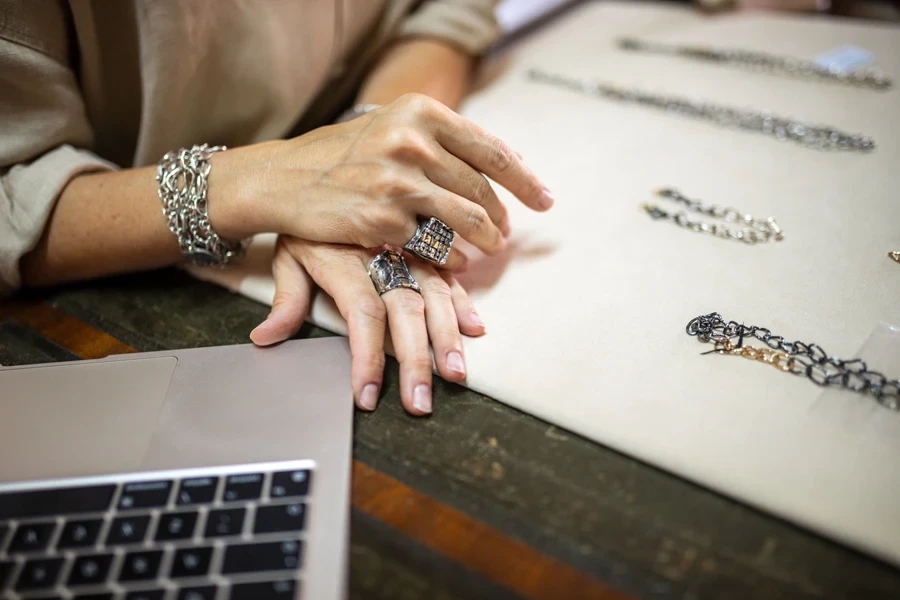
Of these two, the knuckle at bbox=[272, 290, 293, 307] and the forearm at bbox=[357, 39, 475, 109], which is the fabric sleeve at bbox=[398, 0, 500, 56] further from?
the knuckle at bbox=[272, 290, 293, 307]

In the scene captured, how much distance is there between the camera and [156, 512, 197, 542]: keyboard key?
1.50 ft

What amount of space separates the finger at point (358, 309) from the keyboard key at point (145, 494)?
0.17 m

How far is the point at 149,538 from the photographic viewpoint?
0.46 metres

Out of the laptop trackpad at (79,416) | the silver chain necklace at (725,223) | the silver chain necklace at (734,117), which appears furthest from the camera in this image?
the silver chain necklace at (734,117)

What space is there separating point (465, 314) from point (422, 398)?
108mm

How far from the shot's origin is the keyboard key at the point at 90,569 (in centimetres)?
44

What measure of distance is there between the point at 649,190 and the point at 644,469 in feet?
1.43

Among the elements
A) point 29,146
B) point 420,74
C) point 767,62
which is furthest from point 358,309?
point 767,62

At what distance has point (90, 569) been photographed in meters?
0.44

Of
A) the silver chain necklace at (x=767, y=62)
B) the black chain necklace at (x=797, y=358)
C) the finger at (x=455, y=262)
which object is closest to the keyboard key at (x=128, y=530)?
the finger at (x=455, y=262)

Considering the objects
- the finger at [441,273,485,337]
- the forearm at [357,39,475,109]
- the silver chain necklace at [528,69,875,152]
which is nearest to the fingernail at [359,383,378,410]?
the finger at [441,273,485,337]

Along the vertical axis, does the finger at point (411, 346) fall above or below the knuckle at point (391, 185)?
below

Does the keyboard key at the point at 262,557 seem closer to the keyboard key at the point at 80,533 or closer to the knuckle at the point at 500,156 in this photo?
the keyboard key at the point at 80,533

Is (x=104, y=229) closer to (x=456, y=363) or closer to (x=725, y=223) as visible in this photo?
(x=456, y=363)
